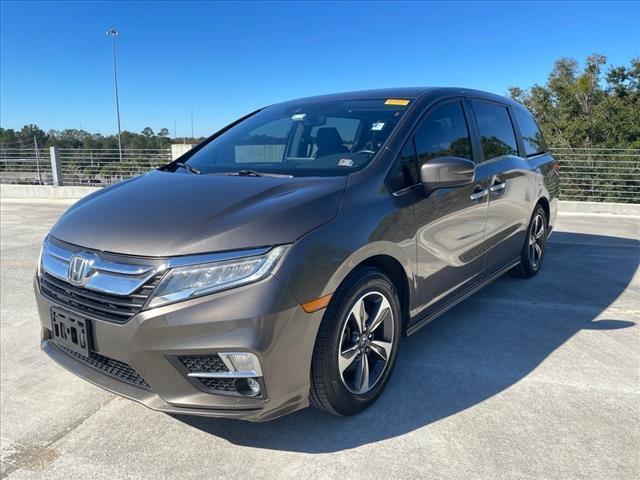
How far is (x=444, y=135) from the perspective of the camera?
328 centimetres

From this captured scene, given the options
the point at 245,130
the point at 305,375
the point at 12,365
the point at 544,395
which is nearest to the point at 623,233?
the point at 544,395

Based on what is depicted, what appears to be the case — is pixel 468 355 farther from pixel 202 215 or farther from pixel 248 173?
pixel 202 215

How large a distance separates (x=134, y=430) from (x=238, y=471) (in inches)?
26.7

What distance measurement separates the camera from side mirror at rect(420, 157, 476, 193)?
272 centimetres

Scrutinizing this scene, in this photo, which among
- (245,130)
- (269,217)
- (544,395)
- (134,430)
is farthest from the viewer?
(245,130)

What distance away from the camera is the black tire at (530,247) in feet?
15.4

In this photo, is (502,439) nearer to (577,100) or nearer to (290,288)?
(290,288)

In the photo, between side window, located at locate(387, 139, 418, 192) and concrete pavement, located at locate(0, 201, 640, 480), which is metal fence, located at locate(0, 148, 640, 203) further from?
side window, located at locate(387, 139, 418, 192)

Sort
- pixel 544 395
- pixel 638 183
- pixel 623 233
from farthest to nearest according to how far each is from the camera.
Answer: pixel 638 183
pixel 623 233
pixel 544 395

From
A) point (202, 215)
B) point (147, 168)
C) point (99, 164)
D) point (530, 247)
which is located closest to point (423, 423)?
point (202, 215)

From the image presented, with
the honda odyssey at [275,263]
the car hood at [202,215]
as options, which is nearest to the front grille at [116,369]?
the honda odyssey at [275,263]

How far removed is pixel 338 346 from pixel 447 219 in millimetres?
1247

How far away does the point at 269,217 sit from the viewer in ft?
7.00

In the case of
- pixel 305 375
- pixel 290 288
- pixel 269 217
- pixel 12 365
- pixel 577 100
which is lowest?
pixel 12 365
